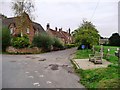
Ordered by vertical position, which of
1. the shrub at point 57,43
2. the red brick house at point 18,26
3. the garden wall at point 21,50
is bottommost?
the garden wall at point 21,50

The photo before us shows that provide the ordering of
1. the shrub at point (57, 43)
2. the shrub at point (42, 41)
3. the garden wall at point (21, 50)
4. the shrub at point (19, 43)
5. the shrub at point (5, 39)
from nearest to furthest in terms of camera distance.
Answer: the garden wall at point (21, 50) < the shrub at point (19, 43) < the shrub at point (5, 39) < the shrub at point (42, 41) < the shrub at point (57, 43)

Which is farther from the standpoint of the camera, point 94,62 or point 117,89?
point 94,62

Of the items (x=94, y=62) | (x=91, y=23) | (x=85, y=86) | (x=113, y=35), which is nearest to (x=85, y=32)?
(x=91, y=23)

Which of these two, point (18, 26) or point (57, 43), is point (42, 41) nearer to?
point (18, 26)

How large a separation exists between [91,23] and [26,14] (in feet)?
59.9

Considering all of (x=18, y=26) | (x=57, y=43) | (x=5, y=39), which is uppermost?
(x=18, y=26)

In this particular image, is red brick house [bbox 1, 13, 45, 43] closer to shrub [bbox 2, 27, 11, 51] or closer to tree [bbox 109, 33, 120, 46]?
shrub [bbox 2, 27, 11, 51]

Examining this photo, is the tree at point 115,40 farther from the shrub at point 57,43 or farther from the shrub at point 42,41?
the shrub at point 42,41

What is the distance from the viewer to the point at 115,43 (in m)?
78.2

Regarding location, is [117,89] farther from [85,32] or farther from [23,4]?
[23,4]

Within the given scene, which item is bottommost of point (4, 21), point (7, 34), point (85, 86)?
point (85, 86)

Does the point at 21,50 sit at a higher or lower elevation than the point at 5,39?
lower

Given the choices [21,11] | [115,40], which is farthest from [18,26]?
[115,40]

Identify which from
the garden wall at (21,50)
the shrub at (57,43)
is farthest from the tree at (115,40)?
the garden wall at (21,50)
